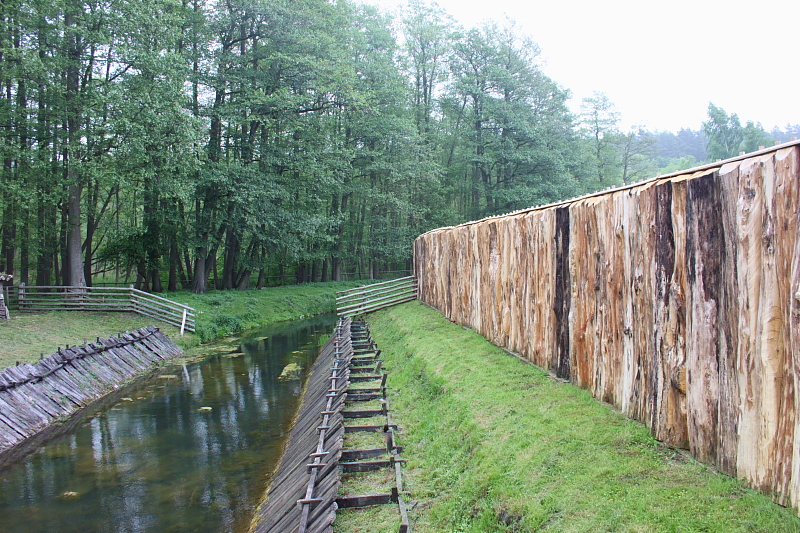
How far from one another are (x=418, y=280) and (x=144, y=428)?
37.5 ft

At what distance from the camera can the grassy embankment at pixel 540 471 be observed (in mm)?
3500

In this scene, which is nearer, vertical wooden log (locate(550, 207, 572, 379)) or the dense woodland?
vertical wooden log (locate(550, 207, 572, 379))

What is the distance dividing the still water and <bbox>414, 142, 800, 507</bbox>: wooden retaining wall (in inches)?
171

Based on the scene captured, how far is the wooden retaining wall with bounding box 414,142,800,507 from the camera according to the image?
11.1 feet

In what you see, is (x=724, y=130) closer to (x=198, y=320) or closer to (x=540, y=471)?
(x=198, y=320)

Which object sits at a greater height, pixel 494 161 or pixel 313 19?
pixel 313 19

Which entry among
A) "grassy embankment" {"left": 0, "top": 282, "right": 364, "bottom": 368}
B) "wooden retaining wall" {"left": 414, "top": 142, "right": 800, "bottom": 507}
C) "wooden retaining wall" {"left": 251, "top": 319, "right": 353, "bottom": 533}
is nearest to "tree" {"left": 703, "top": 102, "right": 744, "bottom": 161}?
"grassy embankment" {"left": 0, "top": 282, "right": 364, "bottom": 368}

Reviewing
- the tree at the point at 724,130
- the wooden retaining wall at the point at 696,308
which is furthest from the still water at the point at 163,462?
the tree at the point at 724,130

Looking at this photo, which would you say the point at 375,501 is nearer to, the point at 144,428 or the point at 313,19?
the point at 144,428

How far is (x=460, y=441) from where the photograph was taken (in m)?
5.92

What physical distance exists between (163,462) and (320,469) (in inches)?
134

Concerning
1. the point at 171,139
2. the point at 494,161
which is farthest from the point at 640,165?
the point at 171,139

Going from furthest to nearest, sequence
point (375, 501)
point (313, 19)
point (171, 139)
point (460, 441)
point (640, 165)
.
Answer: point (640, 165) < point (313, 19) < point (171, 139) < point (460, 441) < point (375, 501)

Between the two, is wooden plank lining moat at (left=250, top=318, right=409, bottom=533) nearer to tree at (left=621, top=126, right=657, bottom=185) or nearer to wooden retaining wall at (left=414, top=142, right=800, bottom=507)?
wooden retaining wall at (left=414, top=142, right=800, bottom=507)
